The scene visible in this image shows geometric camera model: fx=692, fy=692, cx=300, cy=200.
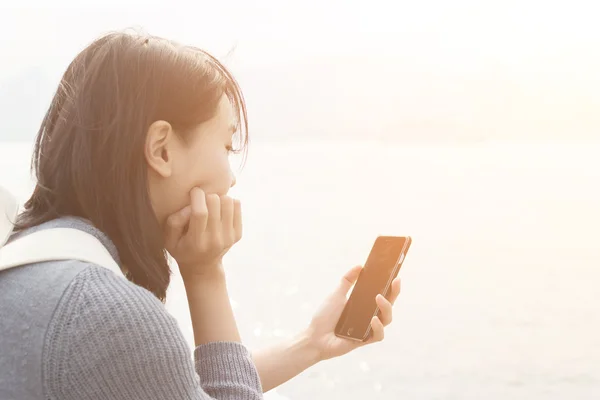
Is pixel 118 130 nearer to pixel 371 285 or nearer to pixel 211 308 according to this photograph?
pixel 211 308

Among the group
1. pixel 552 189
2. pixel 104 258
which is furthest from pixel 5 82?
pixel 552 189

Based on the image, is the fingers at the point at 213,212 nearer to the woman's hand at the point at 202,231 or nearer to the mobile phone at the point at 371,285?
the woman's hand at the point at 202,231

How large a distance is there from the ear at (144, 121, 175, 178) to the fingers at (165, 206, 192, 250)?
0.05m

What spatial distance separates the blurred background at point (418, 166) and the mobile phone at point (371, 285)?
0.96m

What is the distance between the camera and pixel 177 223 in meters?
0.58

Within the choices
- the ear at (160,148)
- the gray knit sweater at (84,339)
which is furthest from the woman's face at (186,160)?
the gray knit sweater at (84,339)

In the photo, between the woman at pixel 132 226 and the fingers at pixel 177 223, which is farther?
the fingers at pixel 177 223

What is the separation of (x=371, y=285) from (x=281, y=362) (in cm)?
13

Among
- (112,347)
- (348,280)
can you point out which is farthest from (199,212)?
(348,280)

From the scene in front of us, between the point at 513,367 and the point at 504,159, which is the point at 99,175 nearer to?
the point at 513,367

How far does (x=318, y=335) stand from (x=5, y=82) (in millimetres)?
1329

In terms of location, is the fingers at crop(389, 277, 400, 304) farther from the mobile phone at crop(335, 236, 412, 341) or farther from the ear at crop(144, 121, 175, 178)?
the ear at crop(144, 121, 175, 178)

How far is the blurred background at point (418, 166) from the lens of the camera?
1928 millimetres

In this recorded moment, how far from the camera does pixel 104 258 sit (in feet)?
1.48
